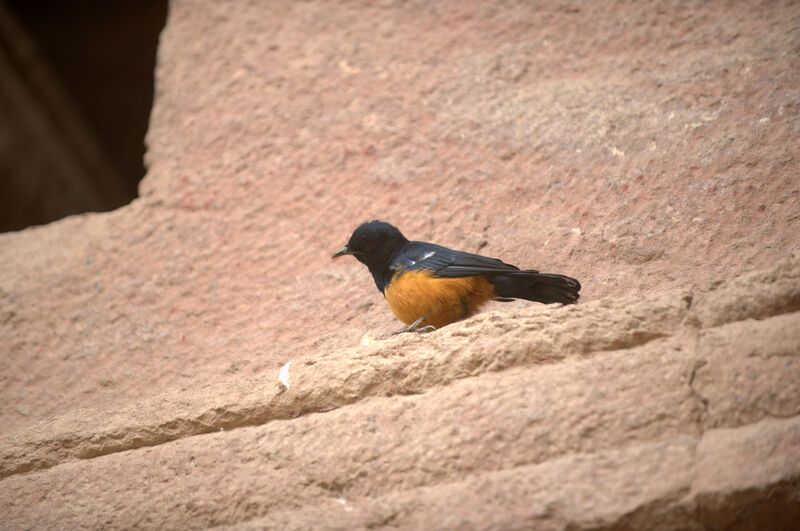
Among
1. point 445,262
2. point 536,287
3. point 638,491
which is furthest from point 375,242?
point 638,491

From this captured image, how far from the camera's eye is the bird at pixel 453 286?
347 cm

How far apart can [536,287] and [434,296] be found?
1.54 feet

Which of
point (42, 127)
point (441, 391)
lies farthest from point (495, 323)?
point (42, 127)

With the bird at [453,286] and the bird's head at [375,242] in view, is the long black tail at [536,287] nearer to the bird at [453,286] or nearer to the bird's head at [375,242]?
the bird at [453,286]

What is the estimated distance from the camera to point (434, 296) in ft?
11.6

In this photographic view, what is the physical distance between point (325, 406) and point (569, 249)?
1478 mm

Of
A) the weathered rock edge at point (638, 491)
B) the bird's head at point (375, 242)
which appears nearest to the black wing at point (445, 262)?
the bird's head at point (375, 242)

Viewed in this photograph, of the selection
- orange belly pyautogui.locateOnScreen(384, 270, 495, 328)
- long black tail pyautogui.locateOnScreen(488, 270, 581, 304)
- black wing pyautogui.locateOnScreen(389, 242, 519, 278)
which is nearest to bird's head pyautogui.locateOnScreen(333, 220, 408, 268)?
black wing pyautogui.locateOnScreen(389, 242, 519, 278)

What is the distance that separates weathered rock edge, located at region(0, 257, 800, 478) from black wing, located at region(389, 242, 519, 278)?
0.41 m

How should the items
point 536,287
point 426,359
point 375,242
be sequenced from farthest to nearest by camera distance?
point 375,242
point 536,287
point 426,359

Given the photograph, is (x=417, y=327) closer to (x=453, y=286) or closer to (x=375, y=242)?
(x=453, y=286)

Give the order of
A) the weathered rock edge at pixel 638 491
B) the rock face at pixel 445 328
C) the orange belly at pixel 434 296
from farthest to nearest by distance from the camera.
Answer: the orange belly at pixel 434 296 → the rock face at pixel 445 328 → the weathered rock edge at pixel 638 491

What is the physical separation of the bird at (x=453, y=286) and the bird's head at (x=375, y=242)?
145 mm

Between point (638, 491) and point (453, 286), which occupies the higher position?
point (453, 286)
